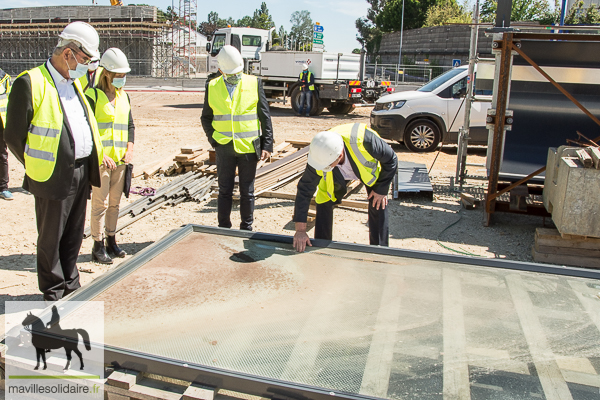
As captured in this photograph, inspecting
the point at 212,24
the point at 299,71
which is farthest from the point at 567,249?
the point at 212,24

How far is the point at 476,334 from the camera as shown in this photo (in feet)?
7.82

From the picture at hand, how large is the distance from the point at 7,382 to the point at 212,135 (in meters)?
3.00

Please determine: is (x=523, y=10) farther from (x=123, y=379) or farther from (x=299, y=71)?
(x=123, y=379)

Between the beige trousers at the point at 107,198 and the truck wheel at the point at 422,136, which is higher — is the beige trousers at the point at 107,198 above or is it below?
below

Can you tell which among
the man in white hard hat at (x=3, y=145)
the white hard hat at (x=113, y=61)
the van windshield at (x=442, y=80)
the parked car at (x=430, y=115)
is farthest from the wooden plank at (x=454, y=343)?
the van windshield at (x=442, y=80)

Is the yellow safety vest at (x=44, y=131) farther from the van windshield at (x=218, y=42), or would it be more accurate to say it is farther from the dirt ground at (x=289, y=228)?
the van windshield at (x=218, y=42)

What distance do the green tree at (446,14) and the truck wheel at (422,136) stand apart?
3790cm

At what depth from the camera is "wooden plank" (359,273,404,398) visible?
6.49 ft

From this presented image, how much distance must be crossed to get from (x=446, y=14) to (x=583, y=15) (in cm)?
2491

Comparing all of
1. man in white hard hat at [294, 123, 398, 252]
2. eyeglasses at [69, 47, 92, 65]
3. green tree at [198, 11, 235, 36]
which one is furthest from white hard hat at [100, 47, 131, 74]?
green tree at [198, 11, 235, 36]

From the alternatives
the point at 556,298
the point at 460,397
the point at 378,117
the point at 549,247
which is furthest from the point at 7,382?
the point at 378,117

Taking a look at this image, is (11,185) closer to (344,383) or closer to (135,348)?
(135,348)

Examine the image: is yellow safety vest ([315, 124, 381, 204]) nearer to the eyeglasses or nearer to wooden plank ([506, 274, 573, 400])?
wooden plank ([506, 274, 573, 400])

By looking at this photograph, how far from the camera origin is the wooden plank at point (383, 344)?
1.98 metres
